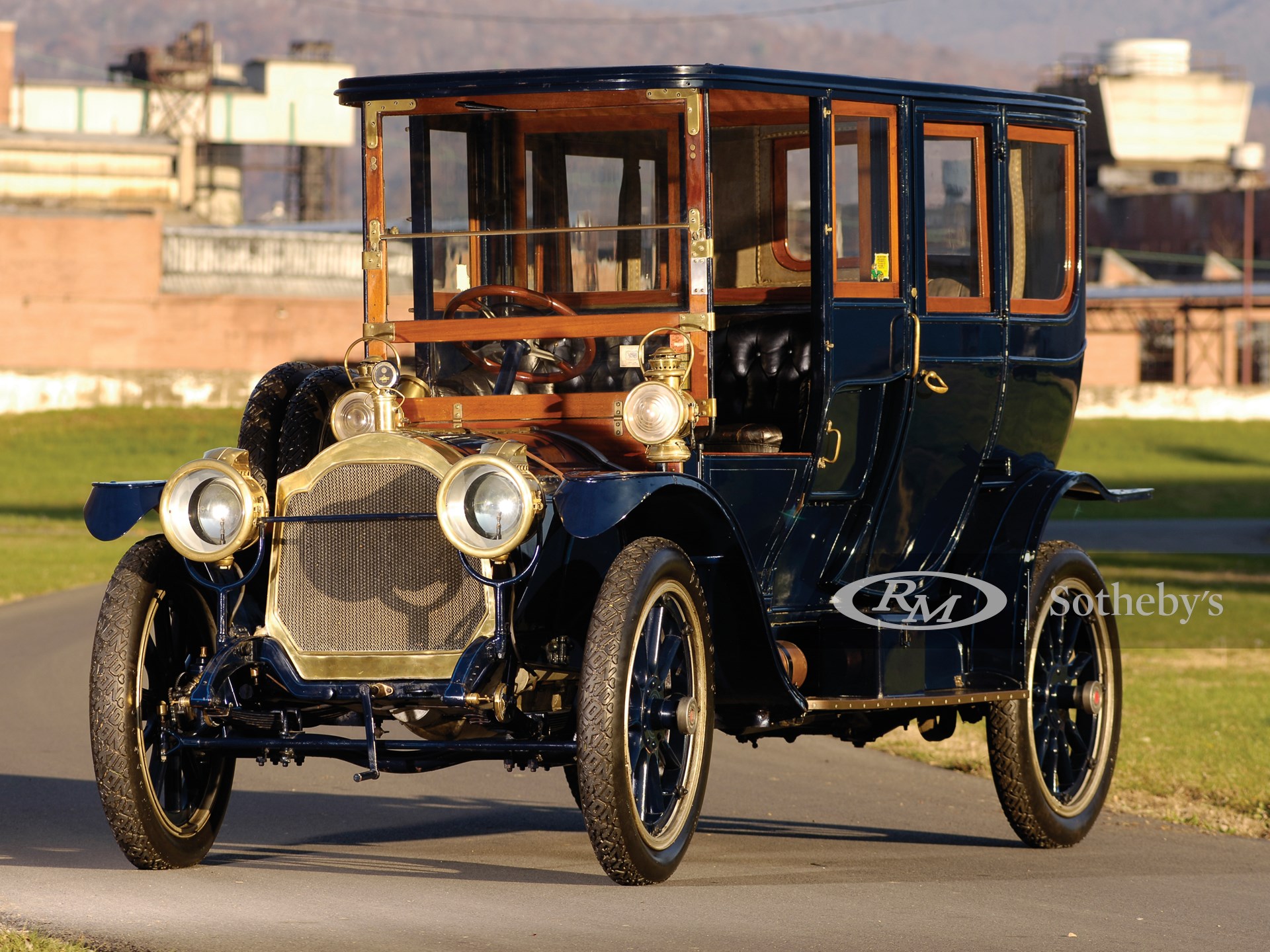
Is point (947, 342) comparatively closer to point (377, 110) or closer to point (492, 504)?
point (377, 110)

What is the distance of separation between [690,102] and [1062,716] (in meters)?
3.08

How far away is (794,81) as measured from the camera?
7535mm

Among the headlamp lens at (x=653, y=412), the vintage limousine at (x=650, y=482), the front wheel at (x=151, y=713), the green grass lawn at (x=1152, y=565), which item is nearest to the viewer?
the vintage limousine at (x=650, y=482)

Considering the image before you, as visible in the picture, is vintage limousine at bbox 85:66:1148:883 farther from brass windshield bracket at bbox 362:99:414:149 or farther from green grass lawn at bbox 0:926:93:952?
green grass lawn at bbox 0:926:93:952

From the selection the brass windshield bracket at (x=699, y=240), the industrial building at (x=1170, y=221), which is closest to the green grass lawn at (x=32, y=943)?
the brass windshield bracket at (x=699, y=240)

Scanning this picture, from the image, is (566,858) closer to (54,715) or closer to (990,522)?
(990,522)

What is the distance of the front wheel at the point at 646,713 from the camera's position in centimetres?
613

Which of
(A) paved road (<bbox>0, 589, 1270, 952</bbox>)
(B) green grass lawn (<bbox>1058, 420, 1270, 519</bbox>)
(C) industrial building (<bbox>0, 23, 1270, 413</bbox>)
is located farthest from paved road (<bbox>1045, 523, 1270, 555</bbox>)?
(C) industrial building (<bbox>0, 23, 1270, 413</bbox>)

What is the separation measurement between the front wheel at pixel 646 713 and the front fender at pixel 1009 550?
1.79 metres

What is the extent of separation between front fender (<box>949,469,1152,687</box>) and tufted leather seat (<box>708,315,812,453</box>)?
1010 millimetres

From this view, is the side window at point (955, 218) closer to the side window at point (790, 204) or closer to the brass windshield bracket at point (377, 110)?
the side window at point (790, 204)

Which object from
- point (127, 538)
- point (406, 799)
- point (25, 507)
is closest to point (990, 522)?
point (406, 799)

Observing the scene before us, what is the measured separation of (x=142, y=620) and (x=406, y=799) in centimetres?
278

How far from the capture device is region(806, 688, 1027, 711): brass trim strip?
738cm
